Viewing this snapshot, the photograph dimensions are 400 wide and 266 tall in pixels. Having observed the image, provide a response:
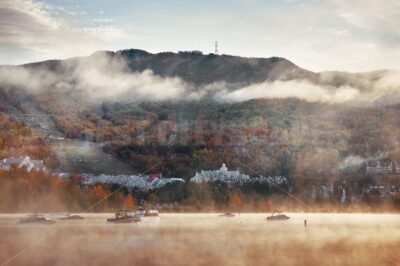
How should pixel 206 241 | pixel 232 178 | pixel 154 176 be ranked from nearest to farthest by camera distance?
pixel 206 241, pixel 232 178, pixel 154 176

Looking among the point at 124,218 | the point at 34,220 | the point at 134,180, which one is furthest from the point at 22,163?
the point at 34,220

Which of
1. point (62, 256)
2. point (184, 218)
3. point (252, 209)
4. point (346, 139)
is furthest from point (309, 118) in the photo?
point (62, 256)

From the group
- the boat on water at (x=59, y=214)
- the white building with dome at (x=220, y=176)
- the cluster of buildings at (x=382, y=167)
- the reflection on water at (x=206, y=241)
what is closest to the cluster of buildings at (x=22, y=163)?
the boat on water at (x=59, y=214)

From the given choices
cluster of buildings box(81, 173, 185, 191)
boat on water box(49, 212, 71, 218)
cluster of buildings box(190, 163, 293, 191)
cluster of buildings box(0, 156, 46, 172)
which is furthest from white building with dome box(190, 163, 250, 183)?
cluster of buildings box(0, 156, 46, 172)

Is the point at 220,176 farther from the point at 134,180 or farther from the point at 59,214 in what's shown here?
the point at 59,214

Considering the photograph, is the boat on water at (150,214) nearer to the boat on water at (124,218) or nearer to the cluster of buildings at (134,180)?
the boat on water at (124,218)

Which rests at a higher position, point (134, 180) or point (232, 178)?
point (232, 178)

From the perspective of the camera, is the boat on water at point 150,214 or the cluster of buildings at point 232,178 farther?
the cluster of buildings at point 232,178
